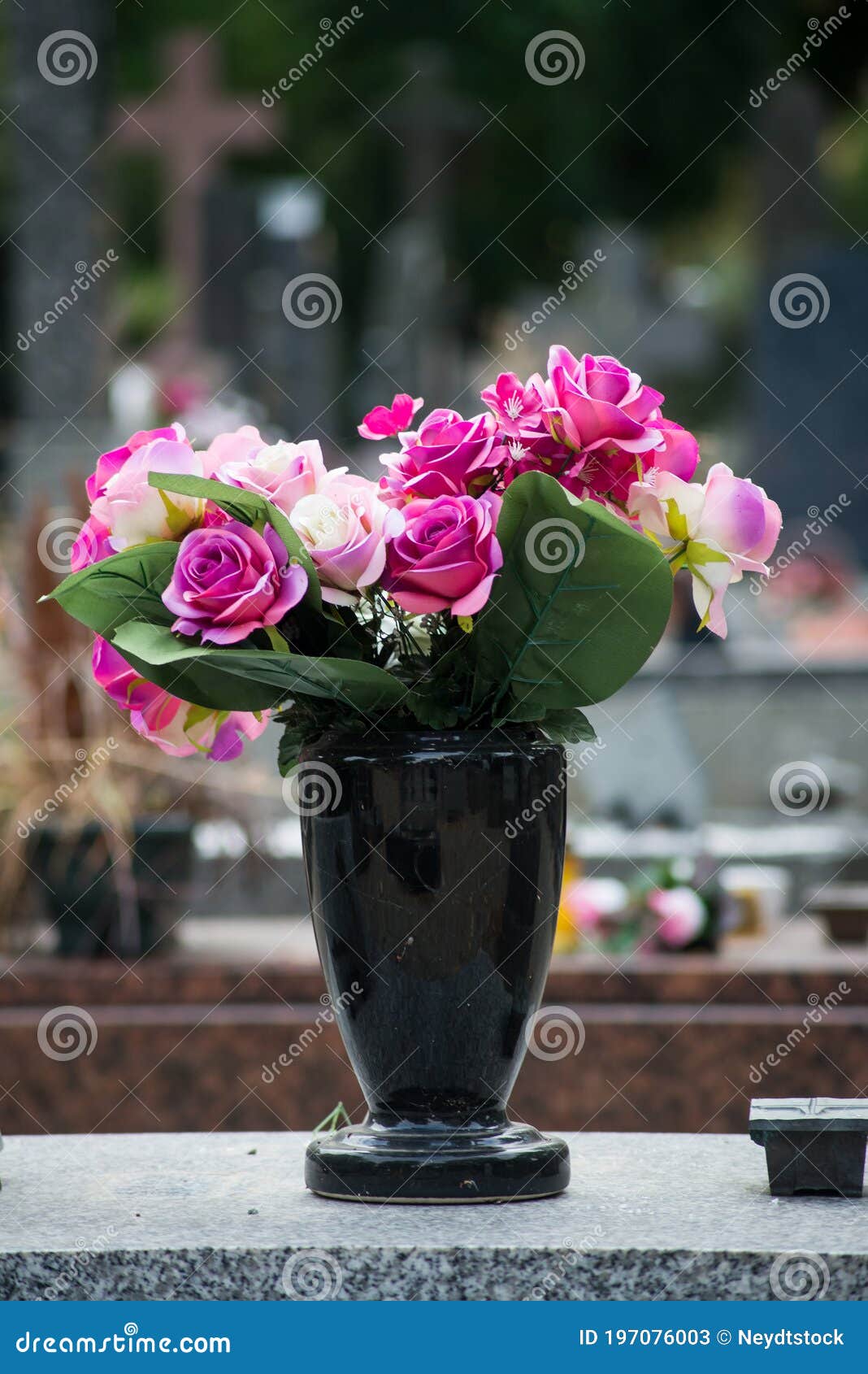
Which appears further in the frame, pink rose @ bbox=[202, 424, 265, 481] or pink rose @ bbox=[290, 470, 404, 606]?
pink rose @ bbox=[202, 424, 265, 481]

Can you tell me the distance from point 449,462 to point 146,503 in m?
0.31

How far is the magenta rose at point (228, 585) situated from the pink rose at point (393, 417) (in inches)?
10.2

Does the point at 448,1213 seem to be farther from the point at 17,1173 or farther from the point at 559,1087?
the point at 559,1087

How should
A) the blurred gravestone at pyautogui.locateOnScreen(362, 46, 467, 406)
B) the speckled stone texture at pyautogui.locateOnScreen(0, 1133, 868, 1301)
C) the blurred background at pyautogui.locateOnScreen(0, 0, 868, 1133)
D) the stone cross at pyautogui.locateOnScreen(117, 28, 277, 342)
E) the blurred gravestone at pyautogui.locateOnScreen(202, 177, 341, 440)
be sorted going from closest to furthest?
the speckled stone texture at pyautogui.locateOnScreen(0, 1133, 868, 1301), the blurred background at pyautogui.locateOnScreen(0, 0, 868, 1133), the stone cross at pyautogui.locateOnScreen(117, 28, 277, 342), the blurred gravestone at pyautogui.locateOnScreen(202, 177, 341, 440), the blurred gravestone at pyautogui.locateOnScreen(362, 46, 467, 406)

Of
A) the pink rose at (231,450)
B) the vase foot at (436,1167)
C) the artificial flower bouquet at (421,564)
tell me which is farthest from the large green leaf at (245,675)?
the vase foot at (436,1167)

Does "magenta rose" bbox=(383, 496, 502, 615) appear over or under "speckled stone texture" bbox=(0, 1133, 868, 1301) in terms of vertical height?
over

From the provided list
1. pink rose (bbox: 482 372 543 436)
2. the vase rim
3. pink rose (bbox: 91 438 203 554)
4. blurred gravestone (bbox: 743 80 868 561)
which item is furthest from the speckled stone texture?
blurred gravestone (bbox: 743 80 868 561)

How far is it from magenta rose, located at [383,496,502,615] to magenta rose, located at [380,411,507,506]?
5cm

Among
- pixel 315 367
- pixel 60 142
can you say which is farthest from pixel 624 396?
pixel 315 367

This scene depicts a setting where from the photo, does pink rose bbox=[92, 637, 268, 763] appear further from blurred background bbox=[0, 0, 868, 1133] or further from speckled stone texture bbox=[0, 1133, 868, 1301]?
blurred background bbox=[0, 0, 868, 1133]

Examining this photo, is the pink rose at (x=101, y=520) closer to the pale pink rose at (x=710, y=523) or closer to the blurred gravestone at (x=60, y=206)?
the pale pink rose at (x=710, y=523)

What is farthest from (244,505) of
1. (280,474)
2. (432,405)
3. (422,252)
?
(422,252)

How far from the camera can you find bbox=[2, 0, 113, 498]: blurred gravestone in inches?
348

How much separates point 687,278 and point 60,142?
66.4 ft
